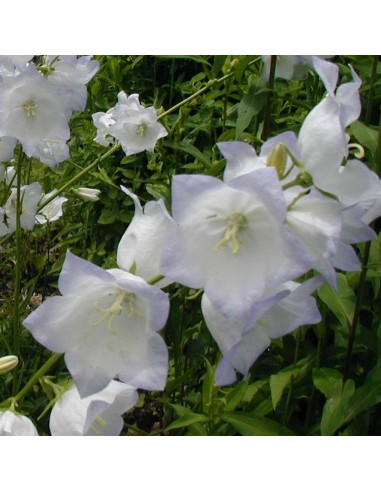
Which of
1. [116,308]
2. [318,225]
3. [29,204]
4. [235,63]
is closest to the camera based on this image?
[318,225]

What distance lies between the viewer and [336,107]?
797mm

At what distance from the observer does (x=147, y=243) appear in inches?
33.7

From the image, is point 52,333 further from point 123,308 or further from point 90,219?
point 90,219

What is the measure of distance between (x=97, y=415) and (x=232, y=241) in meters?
0.33

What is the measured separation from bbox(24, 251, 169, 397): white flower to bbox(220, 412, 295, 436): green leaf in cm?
50

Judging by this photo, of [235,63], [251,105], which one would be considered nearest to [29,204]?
[235,63]

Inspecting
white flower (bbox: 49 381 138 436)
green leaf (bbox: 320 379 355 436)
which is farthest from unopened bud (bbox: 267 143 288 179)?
green leaf (bbox: 320 379 355 436)

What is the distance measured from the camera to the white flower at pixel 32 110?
1.47 m

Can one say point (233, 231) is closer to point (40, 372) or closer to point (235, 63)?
point (40, 372)

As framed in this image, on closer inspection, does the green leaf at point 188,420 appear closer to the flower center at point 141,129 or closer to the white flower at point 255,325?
the white flower at point 255,325

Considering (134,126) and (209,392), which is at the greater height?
(134,126)

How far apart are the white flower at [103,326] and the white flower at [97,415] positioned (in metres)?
0.09
